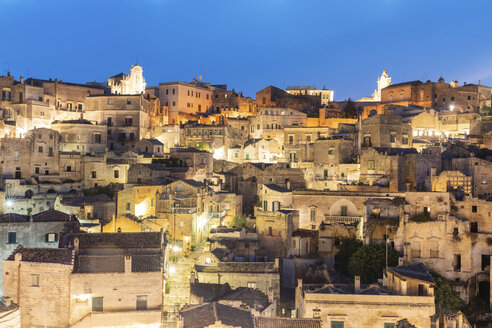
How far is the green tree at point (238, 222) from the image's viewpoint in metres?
38.0

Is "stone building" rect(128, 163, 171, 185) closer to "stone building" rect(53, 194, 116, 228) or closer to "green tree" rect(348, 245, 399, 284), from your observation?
"stone building" rect(53, 194, 116, 228)

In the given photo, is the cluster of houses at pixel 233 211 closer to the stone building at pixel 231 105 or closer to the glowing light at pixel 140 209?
the glowing light at pixel 140 209

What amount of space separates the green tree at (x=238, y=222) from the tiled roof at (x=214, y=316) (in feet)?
50.1

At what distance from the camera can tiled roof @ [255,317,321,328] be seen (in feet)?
70.7

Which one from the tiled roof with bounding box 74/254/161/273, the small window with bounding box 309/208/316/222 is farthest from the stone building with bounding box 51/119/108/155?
the tiled roof with bounding box 74/254/161/273

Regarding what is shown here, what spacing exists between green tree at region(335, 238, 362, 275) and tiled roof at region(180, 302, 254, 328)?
12850mm

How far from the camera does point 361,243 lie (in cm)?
3434

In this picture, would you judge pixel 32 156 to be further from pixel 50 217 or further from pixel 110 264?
pixel 110 264

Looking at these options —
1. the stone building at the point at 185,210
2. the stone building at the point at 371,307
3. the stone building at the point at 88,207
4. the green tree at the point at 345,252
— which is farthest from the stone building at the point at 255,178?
the stone building at the point at 371,307

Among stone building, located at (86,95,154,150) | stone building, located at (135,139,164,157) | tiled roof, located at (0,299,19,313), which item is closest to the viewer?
tiled roof, located at (0,299,19,313)

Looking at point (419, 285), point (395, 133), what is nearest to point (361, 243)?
point (419, 285)

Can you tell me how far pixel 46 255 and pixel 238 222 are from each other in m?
17.4

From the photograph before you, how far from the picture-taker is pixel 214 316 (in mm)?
20922

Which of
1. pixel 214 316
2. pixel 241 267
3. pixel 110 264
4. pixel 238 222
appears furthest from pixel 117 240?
pixel 238 222
